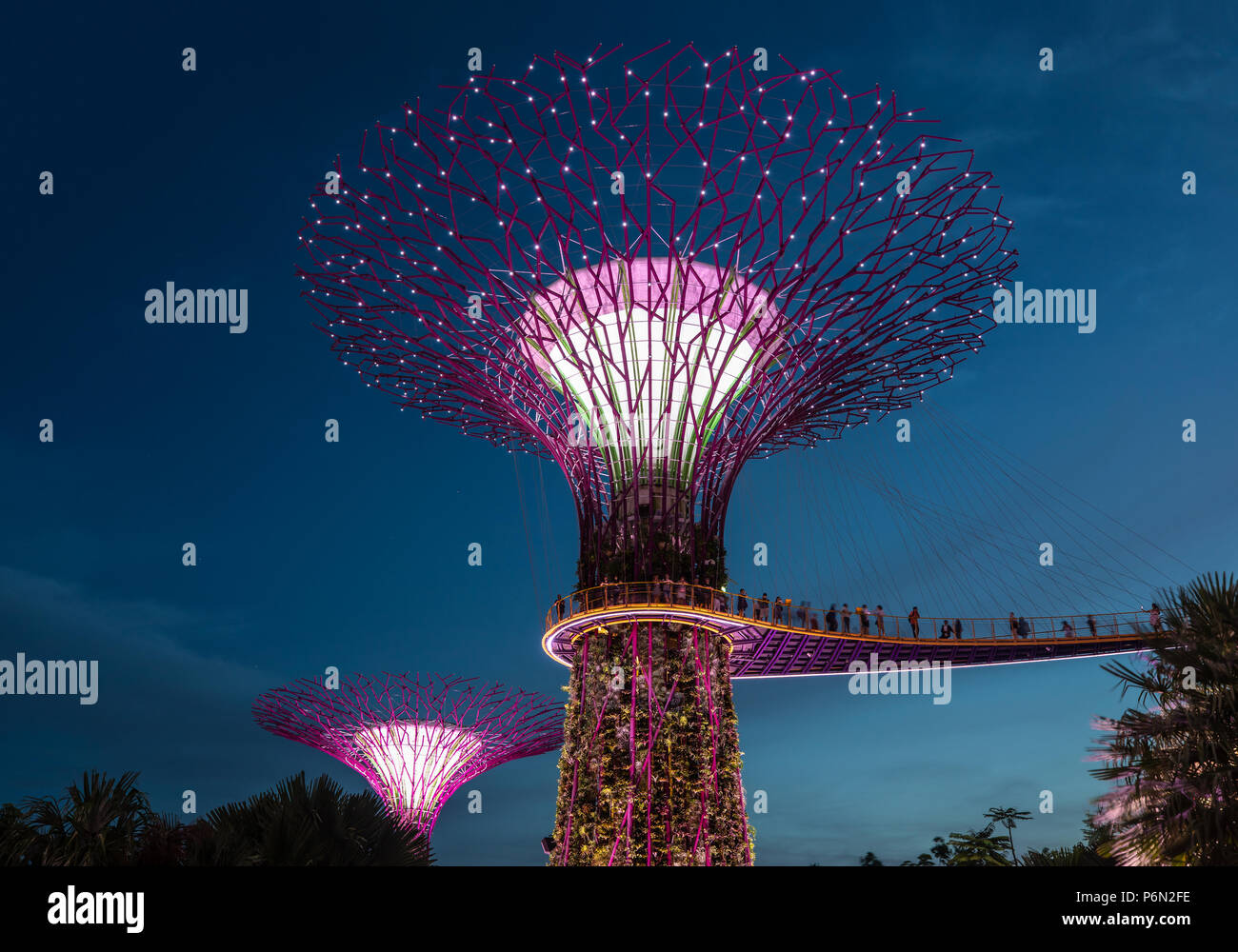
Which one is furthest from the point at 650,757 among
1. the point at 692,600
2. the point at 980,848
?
the point at 980,848

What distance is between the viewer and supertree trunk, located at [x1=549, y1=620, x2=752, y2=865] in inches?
907

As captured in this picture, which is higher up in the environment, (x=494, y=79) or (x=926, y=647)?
(x=494, y=79)

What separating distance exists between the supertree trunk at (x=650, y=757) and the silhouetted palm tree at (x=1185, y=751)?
13.0 metres

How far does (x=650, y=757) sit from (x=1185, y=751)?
47.1ft

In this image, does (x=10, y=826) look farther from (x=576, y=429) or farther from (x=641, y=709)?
(x=576, y=429)

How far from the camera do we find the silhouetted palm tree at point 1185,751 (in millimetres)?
10234

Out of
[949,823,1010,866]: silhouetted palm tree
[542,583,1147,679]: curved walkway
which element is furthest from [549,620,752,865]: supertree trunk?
[949,823,1010,866]: silhouetted palm tree

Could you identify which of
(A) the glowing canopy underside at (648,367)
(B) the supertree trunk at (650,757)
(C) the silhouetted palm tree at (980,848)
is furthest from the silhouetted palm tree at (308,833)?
(C) the silhouetted palm tree at (980,848)

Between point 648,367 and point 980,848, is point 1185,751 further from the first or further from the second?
point 980,848

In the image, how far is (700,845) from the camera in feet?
75.4

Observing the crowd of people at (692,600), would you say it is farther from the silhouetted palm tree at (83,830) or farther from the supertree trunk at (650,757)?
the silhouetted palm tree at (83,830)

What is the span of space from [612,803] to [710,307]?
39.9ft
